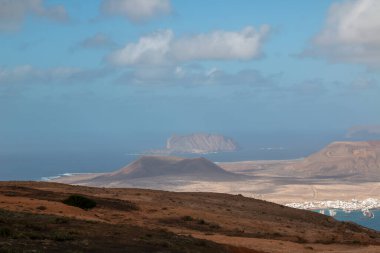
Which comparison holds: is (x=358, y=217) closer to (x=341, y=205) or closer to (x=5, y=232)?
(x=341, y=205)

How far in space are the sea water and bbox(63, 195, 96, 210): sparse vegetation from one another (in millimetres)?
89631

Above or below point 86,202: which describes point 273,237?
below

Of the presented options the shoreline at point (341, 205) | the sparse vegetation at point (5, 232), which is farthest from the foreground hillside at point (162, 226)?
the shoreline at point (341, 205)

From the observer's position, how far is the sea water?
113 m

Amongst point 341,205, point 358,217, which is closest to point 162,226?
point 358,217

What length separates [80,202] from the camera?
2919 cm

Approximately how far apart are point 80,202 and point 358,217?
4065 inches

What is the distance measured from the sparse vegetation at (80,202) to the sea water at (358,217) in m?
89.6

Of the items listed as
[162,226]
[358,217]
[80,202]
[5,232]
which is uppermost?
[80,202]

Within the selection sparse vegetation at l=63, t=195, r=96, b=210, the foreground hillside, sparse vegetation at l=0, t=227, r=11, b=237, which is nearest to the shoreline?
the foreground hillside

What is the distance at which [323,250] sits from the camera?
23.8 m

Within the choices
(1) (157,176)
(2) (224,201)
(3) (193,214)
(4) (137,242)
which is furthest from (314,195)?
(4) (137,242)

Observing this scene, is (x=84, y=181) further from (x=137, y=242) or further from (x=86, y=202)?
(x=137, y=242)

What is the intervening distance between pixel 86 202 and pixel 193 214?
6031 mm
